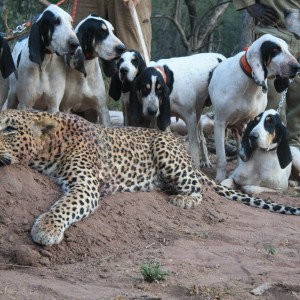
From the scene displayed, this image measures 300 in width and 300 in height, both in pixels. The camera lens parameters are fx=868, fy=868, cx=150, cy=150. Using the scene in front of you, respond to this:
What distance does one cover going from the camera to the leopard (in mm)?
6465

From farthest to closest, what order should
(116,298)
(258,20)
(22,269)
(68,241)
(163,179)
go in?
(258,20) → (163,179) → (68,241) → (22,269) → (116,298)

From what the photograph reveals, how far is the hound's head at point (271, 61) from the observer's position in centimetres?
902

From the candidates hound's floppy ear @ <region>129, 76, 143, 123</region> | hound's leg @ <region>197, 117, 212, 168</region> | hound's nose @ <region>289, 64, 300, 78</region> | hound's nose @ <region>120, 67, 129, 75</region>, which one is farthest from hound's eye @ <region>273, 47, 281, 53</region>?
hound's leg @ <region>197, 117, 212, 168</region>

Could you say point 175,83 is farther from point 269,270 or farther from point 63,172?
point 269,270

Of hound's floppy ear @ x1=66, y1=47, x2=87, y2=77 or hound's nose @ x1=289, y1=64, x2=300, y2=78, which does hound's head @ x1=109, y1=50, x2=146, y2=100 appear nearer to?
hound's floppy ear @ x1=66, y1=47, x2=87, y2=77

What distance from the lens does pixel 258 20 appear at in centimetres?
1045

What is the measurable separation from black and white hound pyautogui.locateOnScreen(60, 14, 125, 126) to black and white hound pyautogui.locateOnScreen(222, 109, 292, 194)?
153 cm

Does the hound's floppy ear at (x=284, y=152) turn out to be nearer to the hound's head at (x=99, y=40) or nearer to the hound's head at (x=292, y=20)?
the hound's head at (x=292, y=20)

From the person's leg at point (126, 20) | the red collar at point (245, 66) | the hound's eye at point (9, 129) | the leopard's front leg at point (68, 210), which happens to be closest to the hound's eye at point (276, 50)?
the red collar at point (245, 66)

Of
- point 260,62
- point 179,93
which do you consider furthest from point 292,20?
point 179,93

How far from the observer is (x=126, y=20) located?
10383 millimetres

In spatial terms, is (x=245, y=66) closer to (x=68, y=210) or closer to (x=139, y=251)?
(x=139, y=251)

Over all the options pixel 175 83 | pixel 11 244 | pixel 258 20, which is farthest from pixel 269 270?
pixel 258 20

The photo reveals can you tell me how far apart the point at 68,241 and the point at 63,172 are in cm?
82
